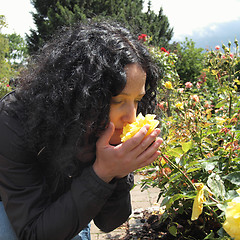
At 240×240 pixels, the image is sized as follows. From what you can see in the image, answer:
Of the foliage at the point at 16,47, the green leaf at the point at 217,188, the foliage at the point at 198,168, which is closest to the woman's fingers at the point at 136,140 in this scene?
the foliage at the point at 198,168

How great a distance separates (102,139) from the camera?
3.43ft

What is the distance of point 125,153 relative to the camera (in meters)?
0.99

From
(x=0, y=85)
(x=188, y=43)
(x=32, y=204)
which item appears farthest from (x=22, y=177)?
(x=0, y=85)

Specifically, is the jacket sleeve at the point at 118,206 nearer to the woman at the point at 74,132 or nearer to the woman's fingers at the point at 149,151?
the woman at the point at 74,132

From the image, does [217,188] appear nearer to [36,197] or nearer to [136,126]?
[136,126]

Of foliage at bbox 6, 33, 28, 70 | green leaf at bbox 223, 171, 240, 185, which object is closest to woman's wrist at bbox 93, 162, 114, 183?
green leaf at bbox 223, 171, 240, 185

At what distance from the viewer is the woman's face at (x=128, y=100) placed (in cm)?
106

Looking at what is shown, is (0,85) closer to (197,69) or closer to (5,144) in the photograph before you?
(197,69)

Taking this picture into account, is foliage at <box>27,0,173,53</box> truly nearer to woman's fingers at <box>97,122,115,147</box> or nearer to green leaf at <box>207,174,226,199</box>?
woman's fingers at <box>97,122,115,147</box>

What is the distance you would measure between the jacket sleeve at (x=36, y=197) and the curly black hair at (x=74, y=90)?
0.08 m

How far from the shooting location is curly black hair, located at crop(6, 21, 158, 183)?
1072mm

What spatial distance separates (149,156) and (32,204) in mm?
506

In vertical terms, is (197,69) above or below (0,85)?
below

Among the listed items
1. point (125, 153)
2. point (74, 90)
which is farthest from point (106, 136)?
point (74, 90)
